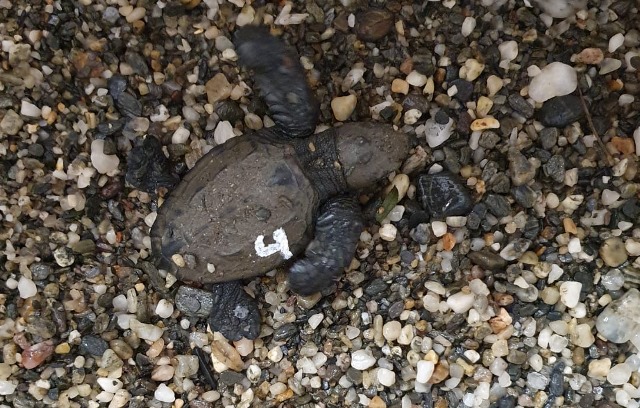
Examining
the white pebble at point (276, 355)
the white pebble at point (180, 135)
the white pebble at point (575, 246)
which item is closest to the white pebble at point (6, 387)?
the white pebble at point (276, 355)

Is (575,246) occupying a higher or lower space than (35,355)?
higher

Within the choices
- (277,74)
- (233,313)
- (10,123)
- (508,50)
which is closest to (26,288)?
(10,123)

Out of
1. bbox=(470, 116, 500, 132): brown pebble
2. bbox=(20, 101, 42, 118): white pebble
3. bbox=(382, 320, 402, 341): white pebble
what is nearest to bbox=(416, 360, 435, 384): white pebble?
bbox=(382, 320, 402, 341): white pebble

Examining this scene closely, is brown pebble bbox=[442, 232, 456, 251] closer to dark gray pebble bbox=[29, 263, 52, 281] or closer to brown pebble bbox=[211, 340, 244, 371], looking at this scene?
brown pebble bbox=[211, 340, 244, 371]

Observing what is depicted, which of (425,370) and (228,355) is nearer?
(425,370)

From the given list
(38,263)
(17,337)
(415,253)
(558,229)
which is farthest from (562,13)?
(17,337)

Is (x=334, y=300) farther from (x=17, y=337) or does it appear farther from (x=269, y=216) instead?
(x=17, y=337)

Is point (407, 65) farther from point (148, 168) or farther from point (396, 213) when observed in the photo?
point (148, 168)
